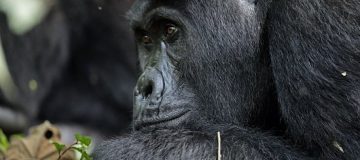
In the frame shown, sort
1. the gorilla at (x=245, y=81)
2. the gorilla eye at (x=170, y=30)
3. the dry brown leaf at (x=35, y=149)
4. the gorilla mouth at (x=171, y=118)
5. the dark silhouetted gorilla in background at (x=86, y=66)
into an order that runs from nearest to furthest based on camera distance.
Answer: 1. the gorilla at (x=245, y=81)
2. the gorilla mouth at (x=171, y=118)
3. the gorilla eye at (x=170, y=30)
4. the dry brown leaf at (x=35, y=149)
5. the dark silhouetted gorilla in background at (x=86, y=66)

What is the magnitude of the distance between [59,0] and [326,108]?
505 cm

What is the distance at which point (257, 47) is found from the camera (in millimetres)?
3619

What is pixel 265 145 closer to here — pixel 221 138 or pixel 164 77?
pixel 221 138

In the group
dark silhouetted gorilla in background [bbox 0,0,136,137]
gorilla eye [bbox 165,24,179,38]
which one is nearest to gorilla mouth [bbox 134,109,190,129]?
gorilla eye [bbox 165,24,179,38]

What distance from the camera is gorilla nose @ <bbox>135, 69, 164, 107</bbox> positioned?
11.9 ft

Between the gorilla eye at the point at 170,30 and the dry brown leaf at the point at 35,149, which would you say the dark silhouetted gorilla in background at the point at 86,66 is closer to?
the dry brown leaf at the point at 35,149

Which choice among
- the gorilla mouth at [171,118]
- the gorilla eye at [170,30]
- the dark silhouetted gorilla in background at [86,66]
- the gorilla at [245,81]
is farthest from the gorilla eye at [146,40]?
the dark silhouetted gorilla in background at [86,66]

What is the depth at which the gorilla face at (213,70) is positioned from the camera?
11.9 ft

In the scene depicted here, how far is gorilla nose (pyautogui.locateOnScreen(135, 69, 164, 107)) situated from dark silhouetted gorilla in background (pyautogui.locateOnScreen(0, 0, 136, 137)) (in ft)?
13.3

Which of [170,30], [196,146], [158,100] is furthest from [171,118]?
[170,30]

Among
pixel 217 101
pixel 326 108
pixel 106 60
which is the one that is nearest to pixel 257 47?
pixel 217 101

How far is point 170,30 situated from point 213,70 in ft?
0.92

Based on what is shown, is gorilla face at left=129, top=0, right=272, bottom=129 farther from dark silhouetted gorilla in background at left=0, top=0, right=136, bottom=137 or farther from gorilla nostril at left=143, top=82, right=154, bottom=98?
dark silhouetted gorilla in background at left=0, top=0, right=136, bottom=137

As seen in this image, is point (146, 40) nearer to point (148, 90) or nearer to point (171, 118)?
point (148, 90)
